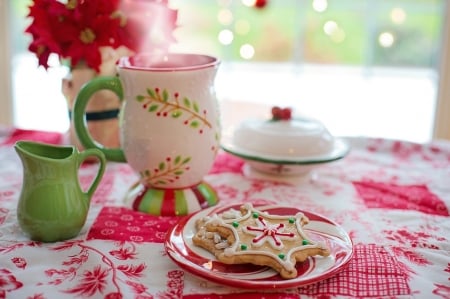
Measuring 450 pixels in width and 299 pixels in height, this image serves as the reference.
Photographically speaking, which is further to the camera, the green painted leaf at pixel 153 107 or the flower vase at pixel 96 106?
the flower vase at pixel 96 106

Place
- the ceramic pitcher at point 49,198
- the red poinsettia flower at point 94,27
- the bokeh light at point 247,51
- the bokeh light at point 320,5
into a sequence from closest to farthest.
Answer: the ceramic pitcher at point 49,198 < the red poinsettia flower at point 94,27 < the bokeh light at point 320,5 < the bokeh light at point 247,51

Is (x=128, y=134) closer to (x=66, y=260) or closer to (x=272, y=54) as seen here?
(x=66, y=260)

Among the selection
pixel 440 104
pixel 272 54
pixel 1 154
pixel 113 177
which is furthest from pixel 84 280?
pixel 272 54

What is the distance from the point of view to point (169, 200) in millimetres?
893

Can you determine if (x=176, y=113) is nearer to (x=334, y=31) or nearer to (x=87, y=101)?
(x=87, y=101)

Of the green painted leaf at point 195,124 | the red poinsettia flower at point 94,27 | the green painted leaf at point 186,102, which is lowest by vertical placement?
the green painted leaf at point 195,124

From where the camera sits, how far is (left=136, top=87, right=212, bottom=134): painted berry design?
85 cm

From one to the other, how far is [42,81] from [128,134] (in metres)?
2.95

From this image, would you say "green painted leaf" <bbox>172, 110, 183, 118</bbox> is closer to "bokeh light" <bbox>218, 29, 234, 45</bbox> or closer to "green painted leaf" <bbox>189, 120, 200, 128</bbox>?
"green painted leaf" <bbox>189, 120, 200, 128</bbox>

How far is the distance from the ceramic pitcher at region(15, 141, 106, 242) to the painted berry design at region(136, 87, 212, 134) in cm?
14

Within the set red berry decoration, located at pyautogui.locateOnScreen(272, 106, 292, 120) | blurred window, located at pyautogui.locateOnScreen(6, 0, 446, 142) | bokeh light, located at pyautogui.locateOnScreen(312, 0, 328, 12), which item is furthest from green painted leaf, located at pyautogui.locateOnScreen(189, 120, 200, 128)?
bokeh light, located at pyautogui.locateOnScreen(312, 0, 328, 12)

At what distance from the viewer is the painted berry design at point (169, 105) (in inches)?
33.5

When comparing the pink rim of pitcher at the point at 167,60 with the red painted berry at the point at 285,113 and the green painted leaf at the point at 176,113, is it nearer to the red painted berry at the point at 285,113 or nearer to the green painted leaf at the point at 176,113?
the green painted leaf at the point at 176,113

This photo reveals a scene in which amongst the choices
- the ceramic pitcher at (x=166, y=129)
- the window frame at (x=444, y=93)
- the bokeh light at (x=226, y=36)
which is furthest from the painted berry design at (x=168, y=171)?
the bokeh light at (x=226, y=36)
